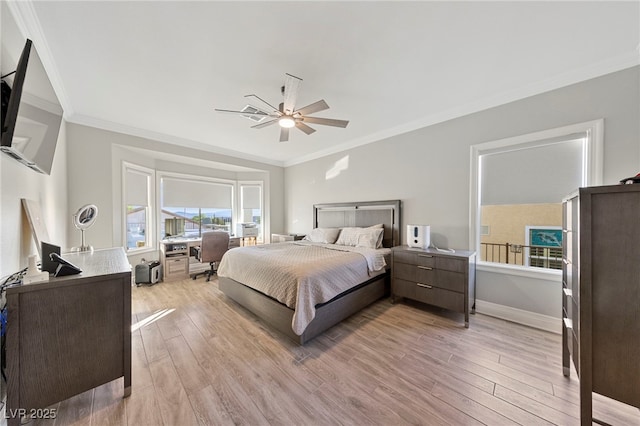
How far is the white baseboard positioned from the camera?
2.29 metres

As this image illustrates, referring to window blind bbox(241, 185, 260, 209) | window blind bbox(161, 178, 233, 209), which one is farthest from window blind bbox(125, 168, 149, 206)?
window blind bbox(241, 185, 260, 209)

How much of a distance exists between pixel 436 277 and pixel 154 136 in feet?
16.4

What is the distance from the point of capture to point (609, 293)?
1125 millimetres

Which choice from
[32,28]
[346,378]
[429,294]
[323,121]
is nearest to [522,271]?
[429,294]

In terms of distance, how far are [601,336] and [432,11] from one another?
2246mm

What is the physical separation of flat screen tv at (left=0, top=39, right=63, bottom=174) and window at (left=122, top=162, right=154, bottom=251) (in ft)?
7.58

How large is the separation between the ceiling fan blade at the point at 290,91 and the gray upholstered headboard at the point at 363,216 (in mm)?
2239

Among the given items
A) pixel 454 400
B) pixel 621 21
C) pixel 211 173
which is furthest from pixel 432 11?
pixel 211 173

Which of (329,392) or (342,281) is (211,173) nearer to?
(342,281)

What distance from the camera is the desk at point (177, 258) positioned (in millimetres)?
4078

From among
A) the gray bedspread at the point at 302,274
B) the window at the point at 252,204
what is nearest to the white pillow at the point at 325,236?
the gray bedspread at the point at 302,274

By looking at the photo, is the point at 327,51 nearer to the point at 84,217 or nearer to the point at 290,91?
the point at 290,91

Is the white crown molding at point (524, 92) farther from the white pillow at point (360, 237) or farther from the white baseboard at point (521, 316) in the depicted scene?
the white baseboard at point (521, 316)

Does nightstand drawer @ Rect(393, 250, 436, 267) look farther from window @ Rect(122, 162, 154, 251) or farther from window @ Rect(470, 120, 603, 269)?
window @ Rect(122, 162, 154, 251)
